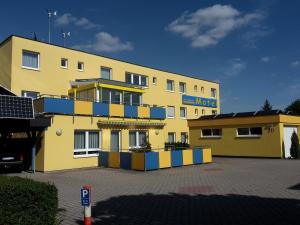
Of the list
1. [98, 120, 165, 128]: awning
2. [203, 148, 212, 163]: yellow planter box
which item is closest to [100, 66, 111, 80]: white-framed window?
[98, 120, 165, 128]: awning

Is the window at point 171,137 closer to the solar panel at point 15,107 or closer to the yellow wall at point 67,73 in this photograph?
the yellow wall at point 67,73

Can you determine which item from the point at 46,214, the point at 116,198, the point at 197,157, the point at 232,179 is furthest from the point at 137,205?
the point at 197,157

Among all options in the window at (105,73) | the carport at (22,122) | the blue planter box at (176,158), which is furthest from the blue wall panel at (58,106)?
the window at (105,73)

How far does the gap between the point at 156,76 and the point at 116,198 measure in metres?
24.3

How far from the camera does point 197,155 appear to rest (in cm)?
2141

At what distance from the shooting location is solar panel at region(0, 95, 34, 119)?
49.2 feet

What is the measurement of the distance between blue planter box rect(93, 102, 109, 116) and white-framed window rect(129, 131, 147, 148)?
2.67 metres

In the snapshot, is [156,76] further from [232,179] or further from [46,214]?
[46,214]

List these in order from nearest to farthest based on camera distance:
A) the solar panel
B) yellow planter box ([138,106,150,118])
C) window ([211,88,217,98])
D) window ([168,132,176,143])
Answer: the solar panel
yellow planter box ([138,106,150,118])
window ([168,132,176,143])
window ([211,88,217,98])

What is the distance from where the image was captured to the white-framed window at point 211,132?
30483 millimetres

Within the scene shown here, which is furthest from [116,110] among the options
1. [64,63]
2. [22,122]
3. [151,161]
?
[22,122]

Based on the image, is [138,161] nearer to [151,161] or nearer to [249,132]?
[151,161]

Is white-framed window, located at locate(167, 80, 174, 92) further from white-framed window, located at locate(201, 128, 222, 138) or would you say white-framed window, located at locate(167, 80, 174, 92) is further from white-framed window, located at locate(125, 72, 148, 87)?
white-framed window, located at locate(201, 128, 222, 138)

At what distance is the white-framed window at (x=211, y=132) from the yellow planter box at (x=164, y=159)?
12162 millimetres
